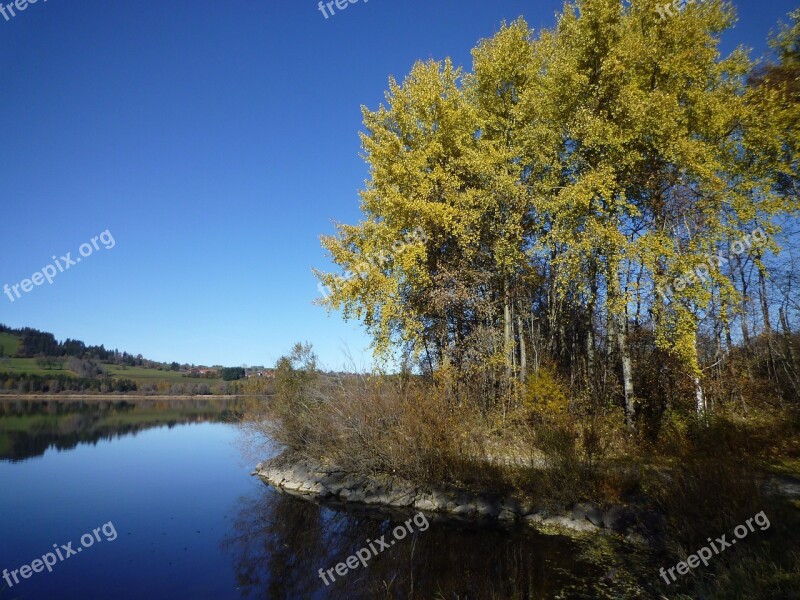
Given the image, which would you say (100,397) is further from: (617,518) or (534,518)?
(617,518)

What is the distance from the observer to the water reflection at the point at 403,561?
718 centimetres

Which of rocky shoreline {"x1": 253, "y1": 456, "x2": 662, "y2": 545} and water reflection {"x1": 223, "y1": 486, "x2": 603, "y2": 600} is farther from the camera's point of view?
rocky shoreline {"x1": 253, "y1": 456, "x2": 662, "y2": 545}

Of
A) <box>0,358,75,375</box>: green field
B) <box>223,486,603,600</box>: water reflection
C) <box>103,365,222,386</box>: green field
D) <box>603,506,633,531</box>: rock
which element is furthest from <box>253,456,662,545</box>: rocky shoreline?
<box>0,358,75,375</box>: green field

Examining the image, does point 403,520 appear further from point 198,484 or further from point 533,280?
point 198,484

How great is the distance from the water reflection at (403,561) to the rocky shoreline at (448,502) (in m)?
0.65

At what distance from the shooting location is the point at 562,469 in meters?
10.1

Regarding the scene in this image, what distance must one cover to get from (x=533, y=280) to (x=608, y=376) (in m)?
4.34

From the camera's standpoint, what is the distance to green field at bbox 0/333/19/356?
326ft

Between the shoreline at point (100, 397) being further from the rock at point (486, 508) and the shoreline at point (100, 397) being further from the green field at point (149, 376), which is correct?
the rock at point (486, 508)

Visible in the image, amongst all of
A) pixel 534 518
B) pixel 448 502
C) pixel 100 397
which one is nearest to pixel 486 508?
pixel 448 502

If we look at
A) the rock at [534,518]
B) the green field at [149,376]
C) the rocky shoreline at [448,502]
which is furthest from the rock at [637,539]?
the green field at [149,376]

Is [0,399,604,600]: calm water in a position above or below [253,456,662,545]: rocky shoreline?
below

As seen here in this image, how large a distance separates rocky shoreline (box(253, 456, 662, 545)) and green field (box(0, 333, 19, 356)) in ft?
389

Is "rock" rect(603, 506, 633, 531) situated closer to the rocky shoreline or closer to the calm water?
the rocky shoreline
